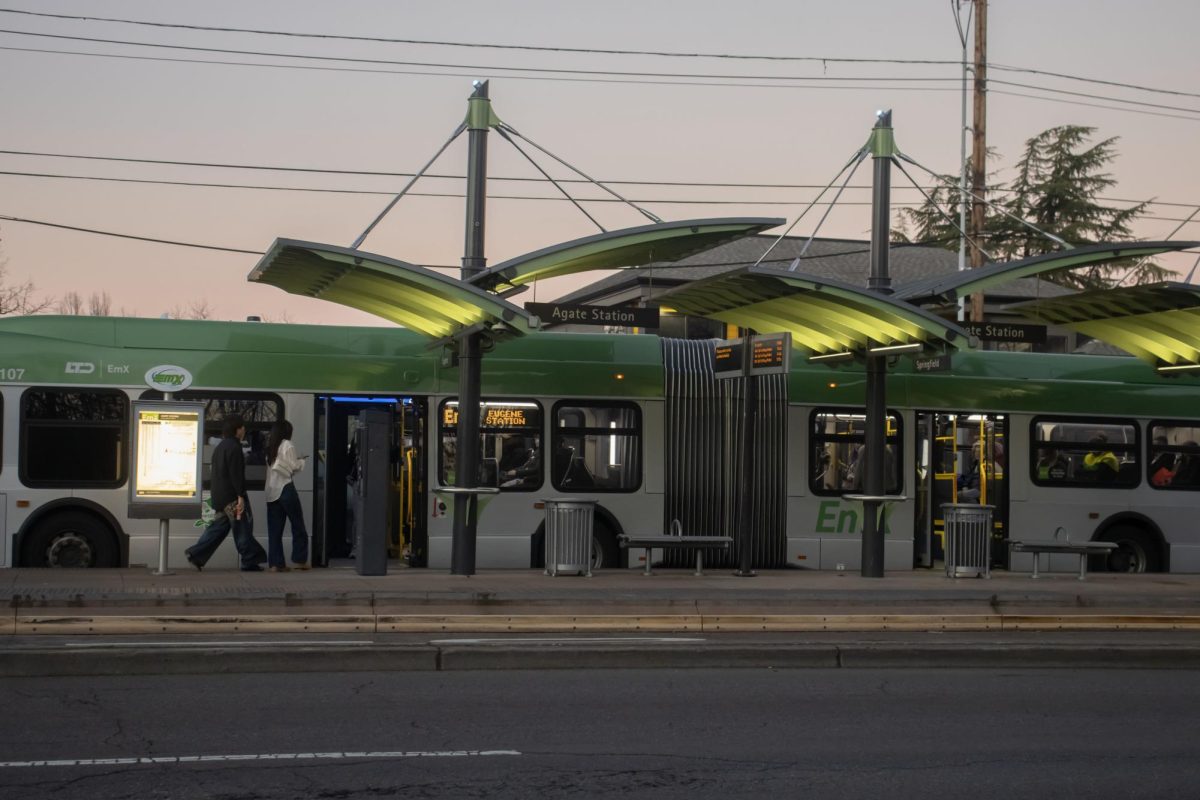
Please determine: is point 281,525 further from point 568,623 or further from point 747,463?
point 747,463

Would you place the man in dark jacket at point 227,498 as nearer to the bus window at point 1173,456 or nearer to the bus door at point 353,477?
the bus door at point 353,477

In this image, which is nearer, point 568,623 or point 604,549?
point 568,623

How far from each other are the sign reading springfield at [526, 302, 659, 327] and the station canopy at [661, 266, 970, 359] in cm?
77

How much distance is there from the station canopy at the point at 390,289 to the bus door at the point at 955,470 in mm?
7005

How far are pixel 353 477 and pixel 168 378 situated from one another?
9.14 ft

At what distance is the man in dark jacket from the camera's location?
1655 cm

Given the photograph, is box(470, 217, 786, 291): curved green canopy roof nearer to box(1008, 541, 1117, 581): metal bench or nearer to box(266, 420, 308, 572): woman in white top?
box(266, 420, 308, 572): woman in white top

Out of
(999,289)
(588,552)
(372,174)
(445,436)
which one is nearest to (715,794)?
(588,552)

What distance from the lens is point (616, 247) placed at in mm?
16344

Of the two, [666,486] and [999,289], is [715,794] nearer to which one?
[666,486]

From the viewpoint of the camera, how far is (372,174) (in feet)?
97.9

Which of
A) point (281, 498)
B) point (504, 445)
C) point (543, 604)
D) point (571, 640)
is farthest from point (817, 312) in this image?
point (281, 498)

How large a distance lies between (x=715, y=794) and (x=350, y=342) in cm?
1220

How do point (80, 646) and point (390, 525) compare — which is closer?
point (80, 646)
